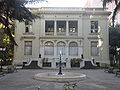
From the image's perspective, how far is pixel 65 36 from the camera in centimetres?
3953

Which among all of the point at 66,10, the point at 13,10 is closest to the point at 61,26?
the point at 66,10

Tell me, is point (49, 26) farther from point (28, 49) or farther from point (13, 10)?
point (13, 10)

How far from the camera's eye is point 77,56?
39438 millimetres

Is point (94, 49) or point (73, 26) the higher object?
point (73, 26)

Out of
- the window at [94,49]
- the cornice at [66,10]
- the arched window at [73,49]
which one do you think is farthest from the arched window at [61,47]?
the cornice at [66,10]

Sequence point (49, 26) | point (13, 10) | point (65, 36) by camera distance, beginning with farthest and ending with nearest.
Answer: point (49, 26)
point (65, 36)
point (13, 10)

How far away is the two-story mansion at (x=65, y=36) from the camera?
39531mm

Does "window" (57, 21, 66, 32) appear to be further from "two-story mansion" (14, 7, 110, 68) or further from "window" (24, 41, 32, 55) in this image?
"window" (24, 41, 32, 55)

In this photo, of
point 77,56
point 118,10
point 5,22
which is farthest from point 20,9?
point 77,56

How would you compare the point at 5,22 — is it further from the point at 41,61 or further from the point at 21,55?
the point at 21,55

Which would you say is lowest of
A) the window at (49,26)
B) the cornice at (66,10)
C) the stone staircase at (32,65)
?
the stone staircase at (32,65)

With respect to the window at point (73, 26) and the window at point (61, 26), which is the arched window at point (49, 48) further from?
the window at point (73, 26)

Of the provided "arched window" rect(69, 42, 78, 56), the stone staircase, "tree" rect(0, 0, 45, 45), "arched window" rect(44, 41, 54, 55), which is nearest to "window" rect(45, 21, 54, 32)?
"arched window" rect(44, 41, 54, 55)

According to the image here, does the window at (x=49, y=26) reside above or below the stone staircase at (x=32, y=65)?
above
